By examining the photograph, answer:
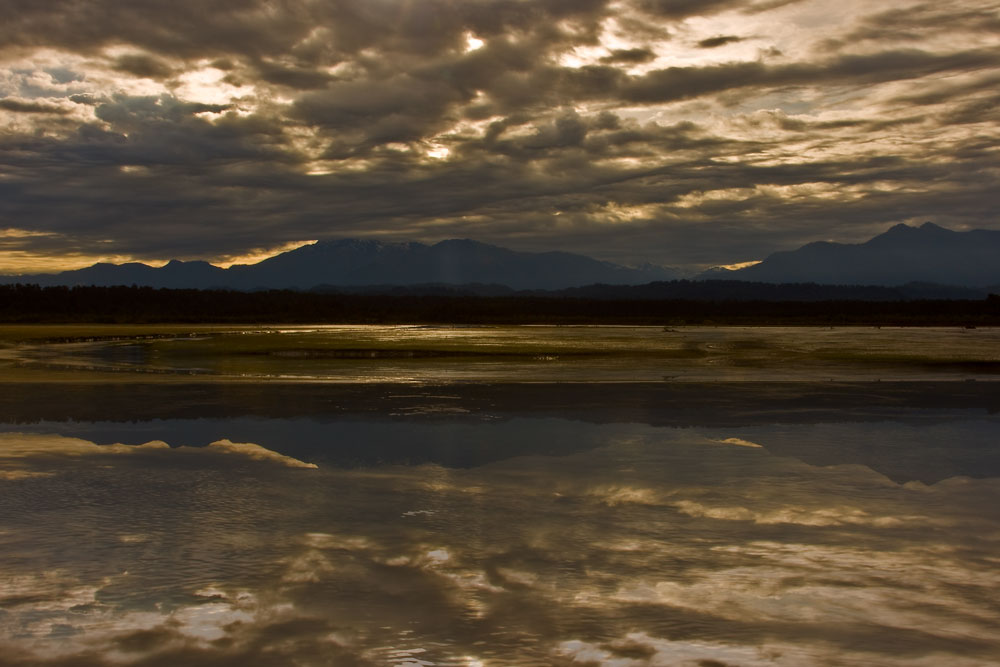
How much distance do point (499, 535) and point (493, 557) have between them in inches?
31.5

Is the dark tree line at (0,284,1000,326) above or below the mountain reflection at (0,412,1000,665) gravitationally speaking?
above

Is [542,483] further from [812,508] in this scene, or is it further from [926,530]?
[926,530]

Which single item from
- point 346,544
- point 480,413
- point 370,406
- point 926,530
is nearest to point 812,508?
point 926,530

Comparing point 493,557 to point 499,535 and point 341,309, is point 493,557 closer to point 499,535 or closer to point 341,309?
point 499,535

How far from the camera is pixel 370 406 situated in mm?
21172

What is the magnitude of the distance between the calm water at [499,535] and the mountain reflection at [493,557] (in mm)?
37

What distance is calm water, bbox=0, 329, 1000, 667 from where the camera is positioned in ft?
22.2

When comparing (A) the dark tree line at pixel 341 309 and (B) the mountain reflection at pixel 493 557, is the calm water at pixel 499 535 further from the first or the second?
(A) the dark tree line at pixel 341 309

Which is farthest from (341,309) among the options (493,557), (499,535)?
(493,557)

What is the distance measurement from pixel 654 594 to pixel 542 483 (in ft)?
15.3

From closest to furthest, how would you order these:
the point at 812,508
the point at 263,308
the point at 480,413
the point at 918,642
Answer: the point at 918,642 → the point at 812,508 → the point at 480,413 → the point at 263,308

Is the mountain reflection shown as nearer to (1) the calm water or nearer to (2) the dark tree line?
(1) the calm water

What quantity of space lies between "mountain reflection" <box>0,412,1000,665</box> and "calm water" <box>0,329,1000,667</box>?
0.12ft

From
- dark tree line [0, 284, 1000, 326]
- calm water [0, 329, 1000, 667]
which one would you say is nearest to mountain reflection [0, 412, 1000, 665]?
calm water [0, 329, 1000, 667]
